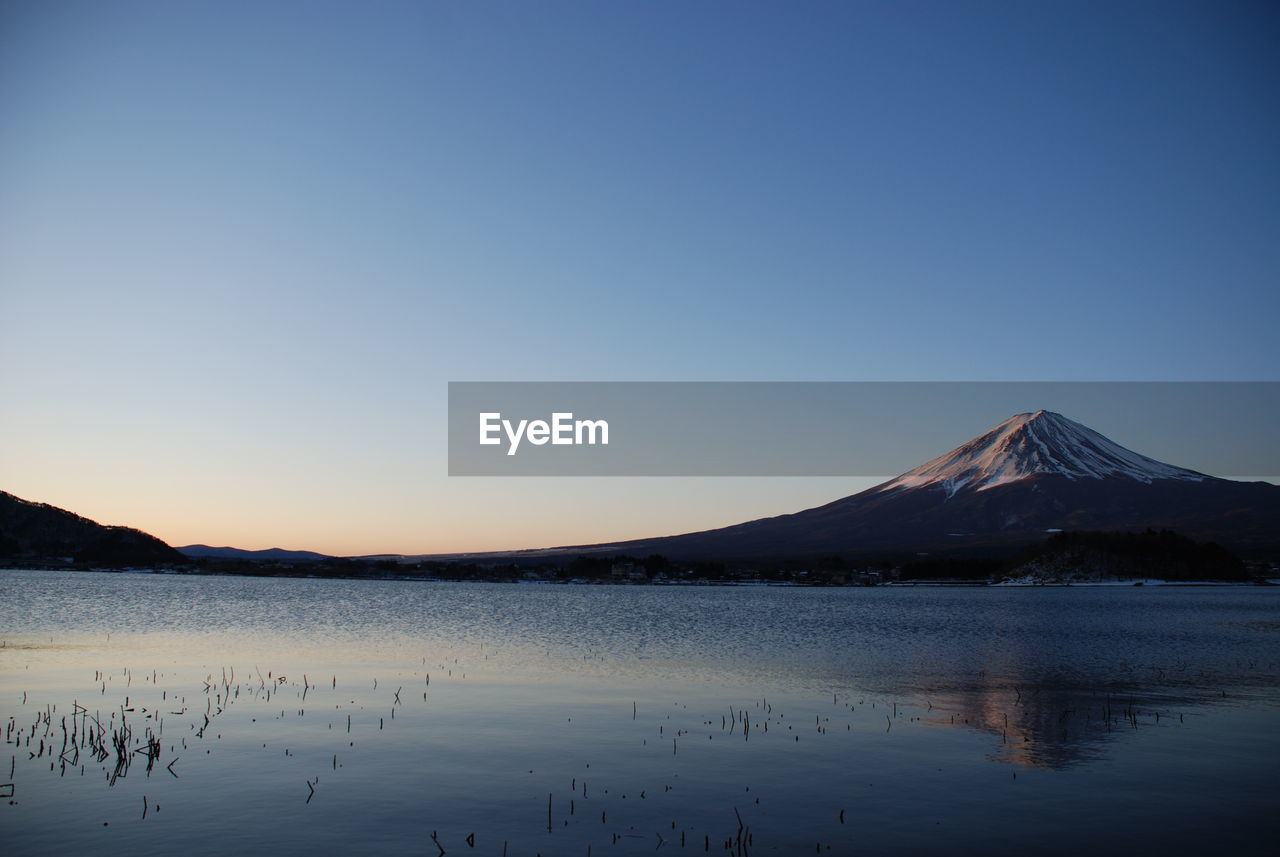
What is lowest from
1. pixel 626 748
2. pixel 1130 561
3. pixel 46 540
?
pixel 1130 561

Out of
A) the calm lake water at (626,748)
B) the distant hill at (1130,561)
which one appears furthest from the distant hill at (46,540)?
the distant hill at (1130,561)

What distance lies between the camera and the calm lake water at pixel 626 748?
14.7m

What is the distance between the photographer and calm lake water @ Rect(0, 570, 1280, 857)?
14711 millimetres

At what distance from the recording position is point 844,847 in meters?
14.1

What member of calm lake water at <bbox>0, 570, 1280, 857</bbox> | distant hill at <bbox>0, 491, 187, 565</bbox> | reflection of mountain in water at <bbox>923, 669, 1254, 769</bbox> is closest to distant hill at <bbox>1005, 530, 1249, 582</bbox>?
calm lake water at <bbox>0, 570, 1280, 857</bbox>

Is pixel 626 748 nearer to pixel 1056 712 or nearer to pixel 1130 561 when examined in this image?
pixel 1056 712

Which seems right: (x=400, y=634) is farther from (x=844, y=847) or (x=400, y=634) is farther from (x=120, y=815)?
(x=844, y=847)

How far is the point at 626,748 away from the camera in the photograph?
20.8 m

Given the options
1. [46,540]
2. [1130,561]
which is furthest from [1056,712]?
[46,540]

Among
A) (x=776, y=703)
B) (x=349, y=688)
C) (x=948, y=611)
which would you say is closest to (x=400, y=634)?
(x=349, y=688)

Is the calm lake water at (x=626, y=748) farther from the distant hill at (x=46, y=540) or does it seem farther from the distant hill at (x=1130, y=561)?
the distant hill at (x=46, y=540)

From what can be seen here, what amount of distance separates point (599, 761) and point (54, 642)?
106ft

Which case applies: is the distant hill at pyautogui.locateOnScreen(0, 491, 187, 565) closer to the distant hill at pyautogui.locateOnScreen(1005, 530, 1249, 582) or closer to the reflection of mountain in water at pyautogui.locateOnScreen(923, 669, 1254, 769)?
the distant hill at pyautogui.locateOnScreen(1005, 530, 1249, 582)

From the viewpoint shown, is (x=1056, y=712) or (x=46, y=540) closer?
(x=1056, y=712)
